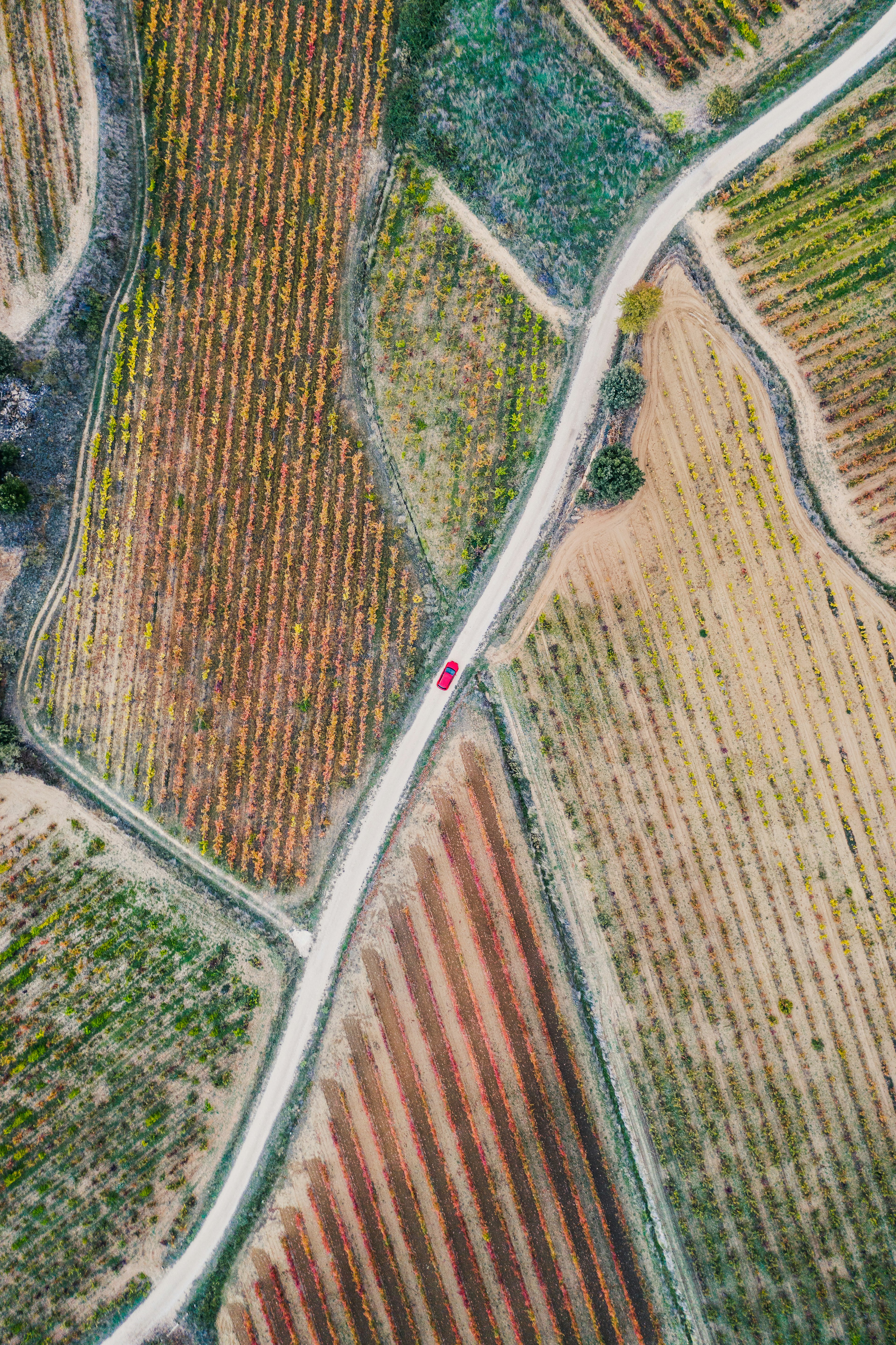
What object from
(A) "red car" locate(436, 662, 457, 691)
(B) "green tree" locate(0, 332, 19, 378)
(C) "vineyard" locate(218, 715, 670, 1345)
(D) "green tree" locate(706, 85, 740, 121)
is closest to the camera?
(D) "green tree" locate(706, 85, 740, 121)

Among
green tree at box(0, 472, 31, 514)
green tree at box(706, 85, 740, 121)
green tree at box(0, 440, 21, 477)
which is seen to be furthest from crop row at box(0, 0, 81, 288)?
green tree at box(706, 85, 740, 121)

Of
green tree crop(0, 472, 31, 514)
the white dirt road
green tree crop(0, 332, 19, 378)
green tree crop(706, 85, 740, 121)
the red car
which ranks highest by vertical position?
green tree crop(0, 332, 19, 378)

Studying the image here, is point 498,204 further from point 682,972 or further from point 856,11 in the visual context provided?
point 682,972

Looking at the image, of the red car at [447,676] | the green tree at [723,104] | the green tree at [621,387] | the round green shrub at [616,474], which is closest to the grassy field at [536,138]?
the green tree at [723,104]

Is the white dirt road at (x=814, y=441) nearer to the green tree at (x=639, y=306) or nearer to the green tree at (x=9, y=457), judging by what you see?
the green tree at (x=639, y=306)

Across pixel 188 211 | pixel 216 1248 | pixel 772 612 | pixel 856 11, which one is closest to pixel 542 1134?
pixel 216 1248

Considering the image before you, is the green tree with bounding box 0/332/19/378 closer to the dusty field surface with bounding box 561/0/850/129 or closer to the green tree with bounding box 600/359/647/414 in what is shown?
the green tree with bounding box 600/359/647/414

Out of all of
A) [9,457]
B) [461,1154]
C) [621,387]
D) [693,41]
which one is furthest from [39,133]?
[461,1154]
